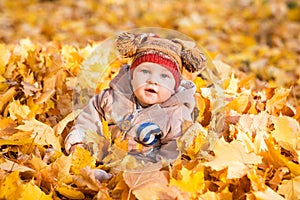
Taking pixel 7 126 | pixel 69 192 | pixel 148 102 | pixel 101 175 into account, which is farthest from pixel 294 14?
pixel 69 192

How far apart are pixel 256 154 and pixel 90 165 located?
0.63m

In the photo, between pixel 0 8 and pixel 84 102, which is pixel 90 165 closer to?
pixel 84 102

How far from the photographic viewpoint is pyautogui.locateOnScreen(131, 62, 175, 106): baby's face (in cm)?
193

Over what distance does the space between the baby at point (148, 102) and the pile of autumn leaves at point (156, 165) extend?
61mm

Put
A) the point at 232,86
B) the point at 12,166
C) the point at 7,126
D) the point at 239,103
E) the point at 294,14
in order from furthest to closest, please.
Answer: the point at 294,14, the point at 232,86, the point at 239,103, the point at 7,126, the point at 12,166

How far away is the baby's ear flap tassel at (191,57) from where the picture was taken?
2039 millimetres

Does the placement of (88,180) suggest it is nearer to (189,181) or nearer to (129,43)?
(189,181)

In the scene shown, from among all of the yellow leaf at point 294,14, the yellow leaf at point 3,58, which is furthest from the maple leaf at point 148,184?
the yellow leaf at point 294,14

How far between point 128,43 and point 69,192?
64 centimetres

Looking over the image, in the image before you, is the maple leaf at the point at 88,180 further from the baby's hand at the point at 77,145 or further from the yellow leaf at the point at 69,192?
the baby's hand at the point at 77,145

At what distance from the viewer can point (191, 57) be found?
2.05 m

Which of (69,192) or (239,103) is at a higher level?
(239,103)

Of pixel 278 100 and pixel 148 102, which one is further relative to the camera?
pixel 278 100

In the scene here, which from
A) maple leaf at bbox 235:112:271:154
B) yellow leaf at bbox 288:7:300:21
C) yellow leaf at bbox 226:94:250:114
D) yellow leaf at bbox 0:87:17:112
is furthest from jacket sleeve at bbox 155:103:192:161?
yellow leaf at bbox 288:7:300:21
